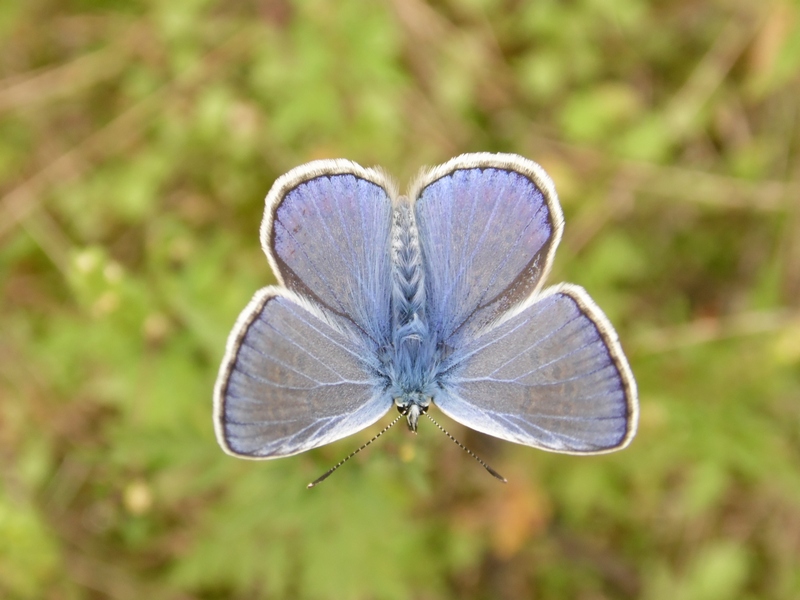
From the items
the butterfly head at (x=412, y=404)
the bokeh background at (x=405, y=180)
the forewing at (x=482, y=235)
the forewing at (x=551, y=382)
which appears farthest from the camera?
the bokeh background at (x=405, y=180)

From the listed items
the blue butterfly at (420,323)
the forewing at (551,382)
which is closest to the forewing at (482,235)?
the blue butterfly at (420,323)

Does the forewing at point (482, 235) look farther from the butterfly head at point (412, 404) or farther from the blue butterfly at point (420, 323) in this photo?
the butterfly head at point (412, 404)

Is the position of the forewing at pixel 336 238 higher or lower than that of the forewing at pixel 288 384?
higher

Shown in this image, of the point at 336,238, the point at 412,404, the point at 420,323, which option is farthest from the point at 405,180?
the point at 412,404

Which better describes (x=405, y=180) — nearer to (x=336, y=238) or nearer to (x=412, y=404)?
(x=336, y=238)

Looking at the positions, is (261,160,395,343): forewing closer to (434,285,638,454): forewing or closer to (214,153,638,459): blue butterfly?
(214,153,638,459): blue butterfly

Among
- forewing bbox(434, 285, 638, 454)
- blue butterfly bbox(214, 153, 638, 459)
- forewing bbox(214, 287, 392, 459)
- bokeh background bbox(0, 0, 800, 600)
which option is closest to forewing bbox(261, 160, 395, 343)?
blue butterfly bbox(214, 153, 638, 459)

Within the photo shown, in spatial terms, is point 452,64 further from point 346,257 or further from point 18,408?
point 18,408
